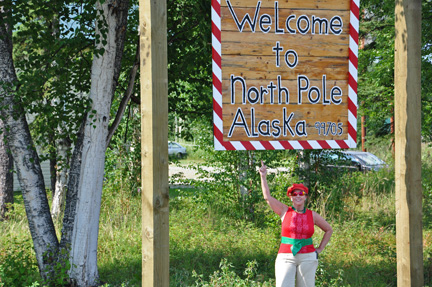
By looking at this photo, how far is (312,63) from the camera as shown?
431 centimetres

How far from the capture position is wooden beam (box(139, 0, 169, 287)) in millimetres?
3594

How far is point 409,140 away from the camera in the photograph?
15.2ft

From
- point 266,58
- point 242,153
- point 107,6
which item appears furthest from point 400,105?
point 242,153

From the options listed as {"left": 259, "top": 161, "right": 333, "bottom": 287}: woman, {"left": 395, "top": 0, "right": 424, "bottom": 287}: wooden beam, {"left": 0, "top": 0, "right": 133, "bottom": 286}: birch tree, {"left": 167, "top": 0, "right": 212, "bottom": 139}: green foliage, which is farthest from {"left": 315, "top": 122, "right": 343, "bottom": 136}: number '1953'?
{"left": 0, "top": 0, "right": 133, "bottom": 286}: birch tree

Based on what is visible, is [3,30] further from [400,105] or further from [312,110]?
[400,105]

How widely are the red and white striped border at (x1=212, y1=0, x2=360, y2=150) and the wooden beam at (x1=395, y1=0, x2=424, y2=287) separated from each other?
0.55 m

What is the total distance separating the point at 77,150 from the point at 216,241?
11.0ft

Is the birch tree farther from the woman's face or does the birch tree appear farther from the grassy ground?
the woman's face

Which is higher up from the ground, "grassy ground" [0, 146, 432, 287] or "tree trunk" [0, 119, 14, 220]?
"tree trunk" [0, 119, 14, 220]

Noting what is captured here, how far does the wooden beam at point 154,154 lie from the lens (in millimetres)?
3594

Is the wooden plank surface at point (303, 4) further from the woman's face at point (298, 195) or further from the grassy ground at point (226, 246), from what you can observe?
the grassy ground at point (226, 246)

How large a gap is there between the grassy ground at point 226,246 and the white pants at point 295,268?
1.50m

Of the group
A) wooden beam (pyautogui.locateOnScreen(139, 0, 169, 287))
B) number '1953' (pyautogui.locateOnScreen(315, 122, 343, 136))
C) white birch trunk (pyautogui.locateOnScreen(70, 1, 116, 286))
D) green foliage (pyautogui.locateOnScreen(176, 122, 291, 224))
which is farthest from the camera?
green foliage (pyautogui.locateOnScreen(176, 122, 291, 224))

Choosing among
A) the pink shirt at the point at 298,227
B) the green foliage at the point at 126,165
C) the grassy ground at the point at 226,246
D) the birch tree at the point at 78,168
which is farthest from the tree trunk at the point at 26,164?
the pink shirt at the point at 298,227
